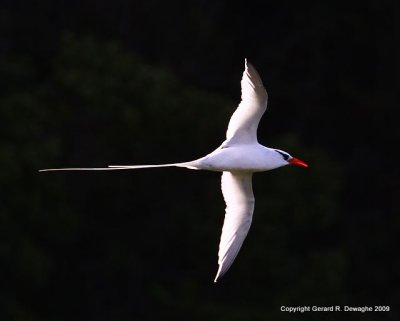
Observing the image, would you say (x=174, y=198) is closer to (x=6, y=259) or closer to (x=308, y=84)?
(x=6, y=259)

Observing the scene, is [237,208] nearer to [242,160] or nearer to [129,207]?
[242,160]

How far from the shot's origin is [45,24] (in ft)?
94.7

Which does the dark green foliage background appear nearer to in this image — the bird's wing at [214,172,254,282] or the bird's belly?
the bird's wing at [214,172,254,282]

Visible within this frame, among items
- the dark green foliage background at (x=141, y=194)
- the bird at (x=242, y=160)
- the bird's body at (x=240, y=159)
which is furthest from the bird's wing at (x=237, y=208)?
the dark green foliage background at (x=141, y=194)

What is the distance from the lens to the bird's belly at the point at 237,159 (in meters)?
12.9

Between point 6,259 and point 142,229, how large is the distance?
3429mm

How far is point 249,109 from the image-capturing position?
512 inches

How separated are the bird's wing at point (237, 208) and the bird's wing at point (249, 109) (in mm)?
567

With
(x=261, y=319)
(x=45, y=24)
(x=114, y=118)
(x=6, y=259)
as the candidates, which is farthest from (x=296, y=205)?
(x=45, y=24)

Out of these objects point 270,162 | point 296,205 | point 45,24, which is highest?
point 45,24

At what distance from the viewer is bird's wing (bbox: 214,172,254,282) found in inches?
530

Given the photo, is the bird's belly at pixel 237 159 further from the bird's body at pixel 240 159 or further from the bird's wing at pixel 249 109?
the bird's wing at pixel 249 109

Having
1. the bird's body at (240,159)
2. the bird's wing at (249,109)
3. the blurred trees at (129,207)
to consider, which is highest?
the bird's wing at (249,109)

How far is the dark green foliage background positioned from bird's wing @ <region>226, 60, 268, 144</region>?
9.64 m
